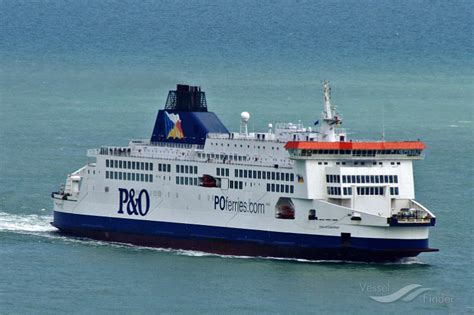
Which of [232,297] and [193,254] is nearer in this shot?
[232,297]

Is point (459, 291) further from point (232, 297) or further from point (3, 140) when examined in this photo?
point (3, 140)

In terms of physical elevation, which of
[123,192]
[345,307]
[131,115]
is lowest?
[345,307]

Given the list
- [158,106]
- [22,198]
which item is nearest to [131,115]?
[158,106]

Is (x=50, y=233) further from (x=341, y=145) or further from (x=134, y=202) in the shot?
(x=341, y=145)

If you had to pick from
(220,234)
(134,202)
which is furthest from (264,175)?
(134,202)

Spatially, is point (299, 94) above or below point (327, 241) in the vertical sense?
above

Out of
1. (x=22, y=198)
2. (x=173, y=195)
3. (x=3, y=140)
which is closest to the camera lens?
(x=173, y=195)

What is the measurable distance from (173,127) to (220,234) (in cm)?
708

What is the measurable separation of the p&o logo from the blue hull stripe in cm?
46

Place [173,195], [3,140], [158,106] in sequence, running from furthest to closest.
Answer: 1. [158,106]
2. [3,140]
3. [173,195]

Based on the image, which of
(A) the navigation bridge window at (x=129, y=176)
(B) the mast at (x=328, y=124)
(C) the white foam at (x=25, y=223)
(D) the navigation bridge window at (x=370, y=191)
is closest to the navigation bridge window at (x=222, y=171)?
(A) the navigation bridge window at (x=129, y=176)

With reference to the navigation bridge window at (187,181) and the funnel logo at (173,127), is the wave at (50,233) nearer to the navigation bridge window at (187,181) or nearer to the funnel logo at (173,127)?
the navigation bridge window at (187,181)

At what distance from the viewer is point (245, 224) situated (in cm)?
8338

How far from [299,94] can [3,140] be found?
147ft
